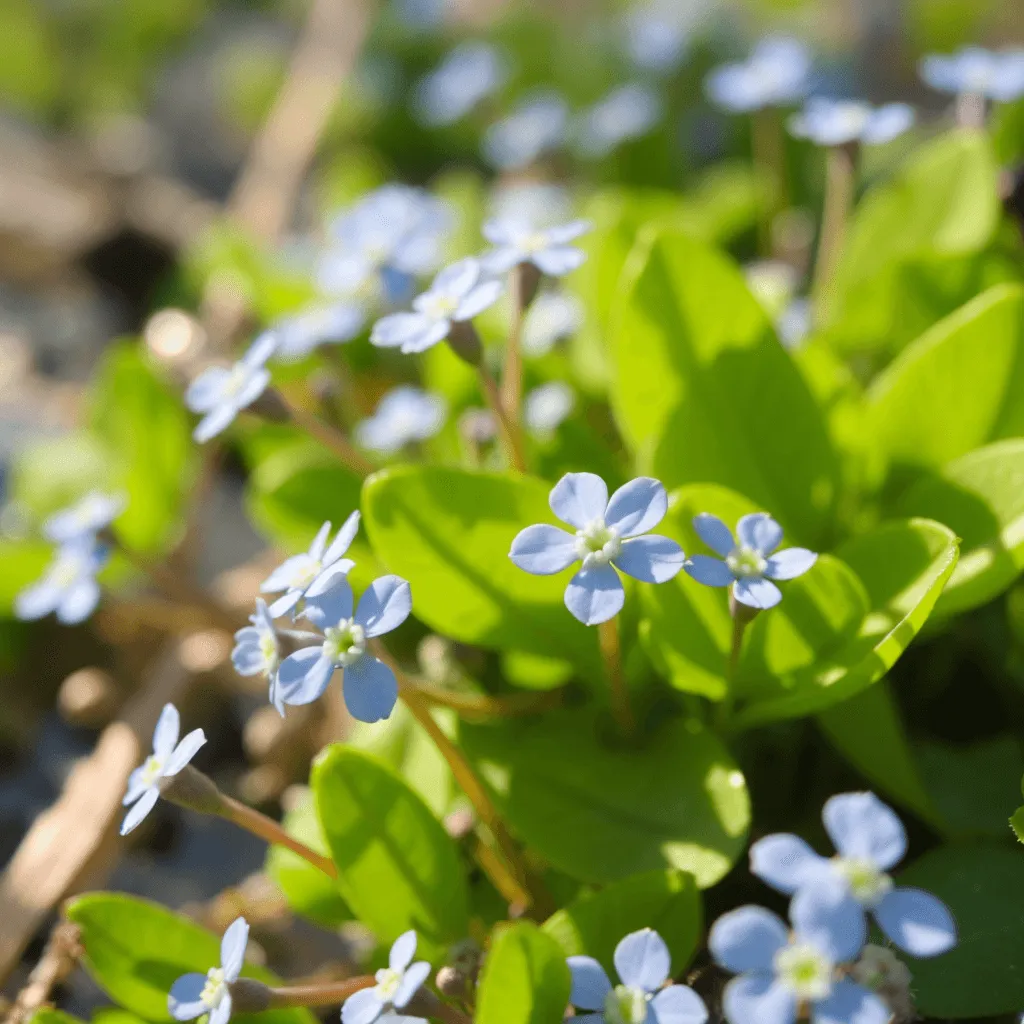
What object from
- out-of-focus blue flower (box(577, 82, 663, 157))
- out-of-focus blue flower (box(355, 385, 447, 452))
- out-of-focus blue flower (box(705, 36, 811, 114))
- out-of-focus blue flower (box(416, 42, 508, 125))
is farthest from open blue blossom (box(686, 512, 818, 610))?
out-of-focus blue flower (box(416, 42, 508, 125))

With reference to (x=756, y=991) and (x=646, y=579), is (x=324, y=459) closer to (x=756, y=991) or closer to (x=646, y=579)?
(x=646, y=579)

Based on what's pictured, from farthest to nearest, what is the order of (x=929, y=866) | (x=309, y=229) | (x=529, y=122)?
(x=309, y=229), (x=529, y=122), (x=929, y=866)

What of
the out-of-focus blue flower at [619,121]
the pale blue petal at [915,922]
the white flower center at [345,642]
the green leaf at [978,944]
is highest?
the white flower center at [345,642]

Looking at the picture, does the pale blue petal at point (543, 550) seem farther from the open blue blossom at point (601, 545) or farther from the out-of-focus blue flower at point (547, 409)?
the out-of-focus blue flower at point (547, 409)

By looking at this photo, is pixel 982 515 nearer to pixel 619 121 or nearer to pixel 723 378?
pixel 723 378

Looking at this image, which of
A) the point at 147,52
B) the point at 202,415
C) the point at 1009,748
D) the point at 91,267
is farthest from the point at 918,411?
the point at 147,52

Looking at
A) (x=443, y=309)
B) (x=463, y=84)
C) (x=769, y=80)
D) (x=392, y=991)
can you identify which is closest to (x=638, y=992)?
(x=392, y=991)

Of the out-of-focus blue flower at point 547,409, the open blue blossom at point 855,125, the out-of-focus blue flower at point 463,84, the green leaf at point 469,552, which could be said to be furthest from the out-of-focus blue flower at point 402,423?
the out-of-focus blue flower at point 463,84
